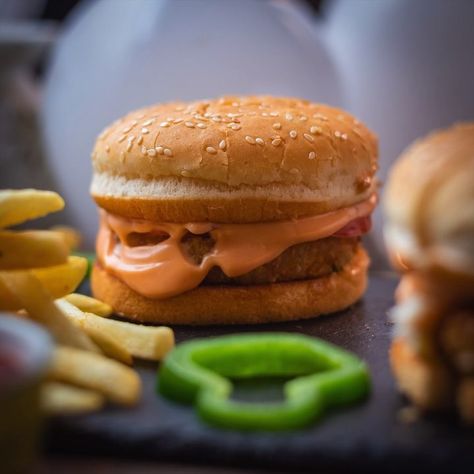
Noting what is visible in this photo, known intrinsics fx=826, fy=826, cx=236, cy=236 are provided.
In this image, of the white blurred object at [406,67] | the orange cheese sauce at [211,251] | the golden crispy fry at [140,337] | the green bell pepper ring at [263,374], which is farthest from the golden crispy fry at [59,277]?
the white blurred object at [406,67]

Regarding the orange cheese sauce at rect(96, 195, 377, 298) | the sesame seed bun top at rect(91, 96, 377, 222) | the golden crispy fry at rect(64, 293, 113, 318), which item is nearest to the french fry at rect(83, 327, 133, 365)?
the golden crispy fry at rect(64, 293, 113, 318)

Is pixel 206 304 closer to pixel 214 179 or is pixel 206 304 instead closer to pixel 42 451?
pixel 214 179

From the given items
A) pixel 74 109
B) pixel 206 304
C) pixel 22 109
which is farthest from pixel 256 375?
pixel 22 109

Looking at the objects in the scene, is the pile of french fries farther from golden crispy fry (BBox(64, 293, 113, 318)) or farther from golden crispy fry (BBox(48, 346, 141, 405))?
golden crispy fry (BBox(64, 293, 113, 318))

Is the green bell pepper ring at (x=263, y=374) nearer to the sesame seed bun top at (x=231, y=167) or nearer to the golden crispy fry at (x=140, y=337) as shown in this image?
the golden crispy fry at (x=140, y=337)

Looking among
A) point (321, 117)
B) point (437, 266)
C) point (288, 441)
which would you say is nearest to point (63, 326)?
point (288, 441)

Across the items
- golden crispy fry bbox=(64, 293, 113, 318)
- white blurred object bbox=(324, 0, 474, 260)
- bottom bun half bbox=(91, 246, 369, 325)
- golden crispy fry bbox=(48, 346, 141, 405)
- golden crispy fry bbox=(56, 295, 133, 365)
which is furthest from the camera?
white blurred object bbox=(324, 0, 474, 260)
